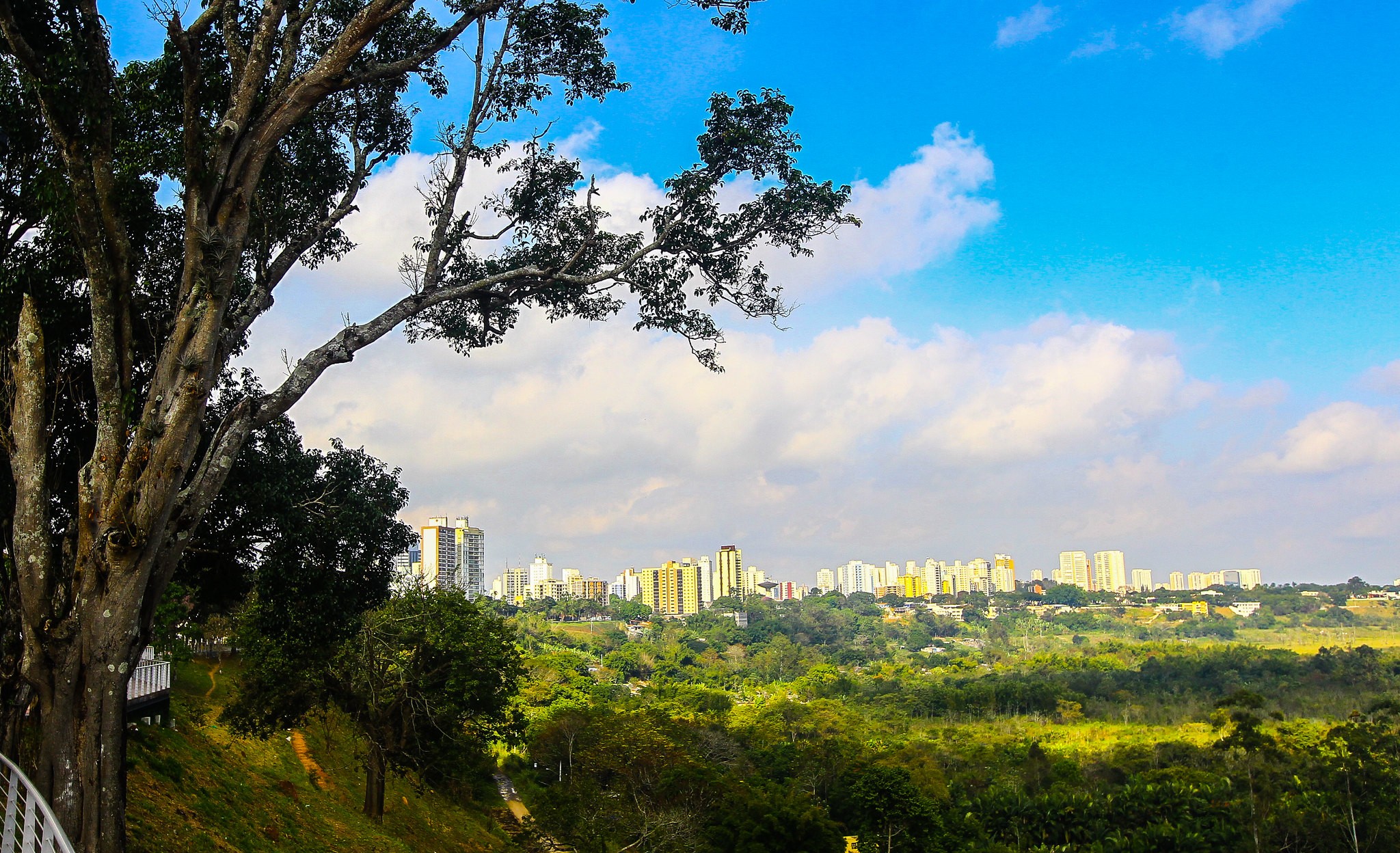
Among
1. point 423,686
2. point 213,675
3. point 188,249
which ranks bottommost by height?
point 213,675

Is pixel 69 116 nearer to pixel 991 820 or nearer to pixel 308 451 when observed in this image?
pixel 308 451

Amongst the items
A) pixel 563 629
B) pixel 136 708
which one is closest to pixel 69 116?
pixel 136 708

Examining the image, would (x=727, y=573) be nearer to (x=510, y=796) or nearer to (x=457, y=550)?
(x=457, y=550)

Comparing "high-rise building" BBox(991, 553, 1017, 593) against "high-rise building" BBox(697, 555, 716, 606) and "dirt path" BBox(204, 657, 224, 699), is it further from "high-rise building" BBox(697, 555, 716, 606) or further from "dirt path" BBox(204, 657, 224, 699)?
"dirt path" BBox(204, 657, 224, 699)

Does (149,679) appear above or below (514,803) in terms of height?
above

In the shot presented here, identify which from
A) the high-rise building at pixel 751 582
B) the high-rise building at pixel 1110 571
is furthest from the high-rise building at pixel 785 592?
the high-rise building at pixel 1110 571

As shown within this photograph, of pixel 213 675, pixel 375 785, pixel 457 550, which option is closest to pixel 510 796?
pixel 213 675
